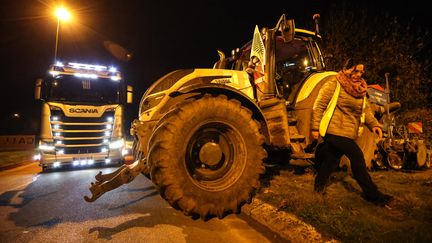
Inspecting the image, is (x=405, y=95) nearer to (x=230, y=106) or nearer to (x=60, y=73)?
(x=230, y=106)

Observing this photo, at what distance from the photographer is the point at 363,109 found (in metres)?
4.60

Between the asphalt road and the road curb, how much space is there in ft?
0.41

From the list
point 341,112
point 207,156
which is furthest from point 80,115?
point 341,112

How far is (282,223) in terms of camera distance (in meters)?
3.78

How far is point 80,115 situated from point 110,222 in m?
6.20

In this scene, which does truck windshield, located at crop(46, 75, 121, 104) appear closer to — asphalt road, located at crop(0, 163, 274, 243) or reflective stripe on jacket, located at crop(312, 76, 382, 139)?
asphalt road, located at crop(0, 163, 274, 243)

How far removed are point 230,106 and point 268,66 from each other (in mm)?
1390

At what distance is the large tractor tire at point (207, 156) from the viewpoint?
3455 mm

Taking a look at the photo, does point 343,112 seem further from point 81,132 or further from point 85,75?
point 85,75

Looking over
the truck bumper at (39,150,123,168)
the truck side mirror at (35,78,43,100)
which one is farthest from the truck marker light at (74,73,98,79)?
the truck bumper at (39,150,123,168)

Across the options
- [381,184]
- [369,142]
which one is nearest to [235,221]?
[381,184]

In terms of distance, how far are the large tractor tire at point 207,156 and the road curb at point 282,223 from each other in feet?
1.59

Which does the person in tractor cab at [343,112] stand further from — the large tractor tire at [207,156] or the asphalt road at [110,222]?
the asphalt road at [110,222]

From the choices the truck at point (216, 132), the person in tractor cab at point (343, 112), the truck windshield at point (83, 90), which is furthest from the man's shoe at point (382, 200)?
the truck windshield at point (83, 90)
